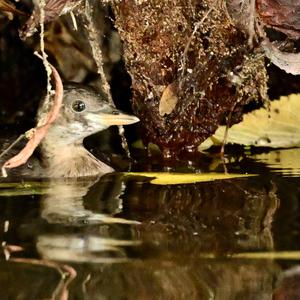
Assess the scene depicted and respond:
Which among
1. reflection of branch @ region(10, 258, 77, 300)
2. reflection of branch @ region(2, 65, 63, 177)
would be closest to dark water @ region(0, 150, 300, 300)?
reflection of branch @ region(10, 258, 77, 300)

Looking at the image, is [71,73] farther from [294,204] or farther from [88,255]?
[88,255]

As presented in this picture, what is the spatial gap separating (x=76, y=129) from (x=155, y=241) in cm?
220

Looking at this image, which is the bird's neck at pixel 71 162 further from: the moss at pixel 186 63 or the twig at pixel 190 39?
the twig at pixel 190 39

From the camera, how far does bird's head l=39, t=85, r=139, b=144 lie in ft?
15.2

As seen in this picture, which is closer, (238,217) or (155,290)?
(155,290)

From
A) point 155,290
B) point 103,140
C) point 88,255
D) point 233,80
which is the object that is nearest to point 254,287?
point 155,290

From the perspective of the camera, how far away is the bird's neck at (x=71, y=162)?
4.46m

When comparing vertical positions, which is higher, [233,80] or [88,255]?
[233,80]

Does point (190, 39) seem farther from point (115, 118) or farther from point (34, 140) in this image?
point (34, 140)

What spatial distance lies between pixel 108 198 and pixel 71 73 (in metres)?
2.41

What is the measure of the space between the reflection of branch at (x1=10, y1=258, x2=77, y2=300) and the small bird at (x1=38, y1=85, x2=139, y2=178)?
6.39 ft

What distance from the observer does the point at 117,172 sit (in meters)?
4.27

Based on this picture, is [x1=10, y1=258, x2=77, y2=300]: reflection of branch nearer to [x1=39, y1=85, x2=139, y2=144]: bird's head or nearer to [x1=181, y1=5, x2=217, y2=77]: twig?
[x1=181, y1=5, x2=217, y2=77]: twig

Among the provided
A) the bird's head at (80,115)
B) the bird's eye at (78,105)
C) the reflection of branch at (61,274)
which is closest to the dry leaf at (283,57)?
the bird's head at (80,115)
